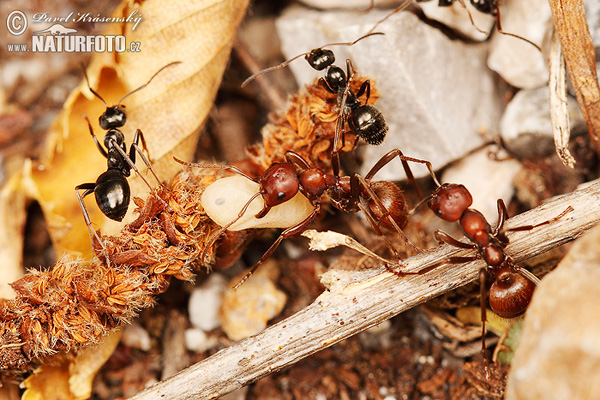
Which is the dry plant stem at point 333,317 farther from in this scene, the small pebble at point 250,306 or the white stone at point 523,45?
the white stone at point 523,45

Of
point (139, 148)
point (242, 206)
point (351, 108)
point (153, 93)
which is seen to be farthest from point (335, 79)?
point (139, 148)

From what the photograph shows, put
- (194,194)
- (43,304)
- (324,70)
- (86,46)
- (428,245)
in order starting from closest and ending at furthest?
1. (43,304)
2. (194,194)
3. (428,245)
4. (324,70)
5. (86,46)

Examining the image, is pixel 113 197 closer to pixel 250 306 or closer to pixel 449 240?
pixel 250 306

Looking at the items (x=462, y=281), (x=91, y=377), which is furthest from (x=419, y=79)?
(x=91, y=377)

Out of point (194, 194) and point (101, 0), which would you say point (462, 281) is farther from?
point (101, 0)

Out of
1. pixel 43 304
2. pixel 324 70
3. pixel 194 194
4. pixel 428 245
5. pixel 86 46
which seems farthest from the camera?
pixel 86 46

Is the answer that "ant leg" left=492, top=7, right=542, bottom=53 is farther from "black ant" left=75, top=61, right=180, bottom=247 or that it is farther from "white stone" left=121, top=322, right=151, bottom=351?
"white stone" left=121, top=322, right=151, bottom=351

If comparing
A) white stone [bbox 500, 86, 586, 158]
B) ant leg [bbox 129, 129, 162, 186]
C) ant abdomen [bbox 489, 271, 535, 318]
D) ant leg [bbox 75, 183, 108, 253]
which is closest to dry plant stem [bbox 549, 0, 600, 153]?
white stone [bbox 500, 86, 586, 158]

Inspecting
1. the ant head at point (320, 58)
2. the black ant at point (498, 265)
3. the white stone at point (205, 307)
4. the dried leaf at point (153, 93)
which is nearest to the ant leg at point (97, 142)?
the dried leaf at point (153, 93)
